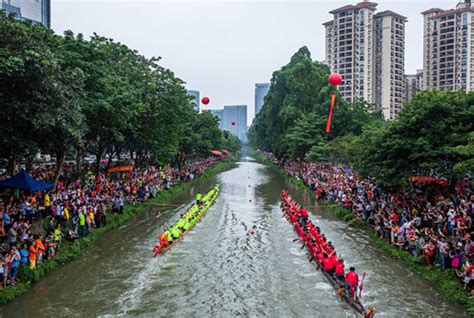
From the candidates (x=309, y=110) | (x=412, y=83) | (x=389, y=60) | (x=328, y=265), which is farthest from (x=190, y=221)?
(x=412, y=83)

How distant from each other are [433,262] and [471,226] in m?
1.75

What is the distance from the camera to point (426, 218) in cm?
1633

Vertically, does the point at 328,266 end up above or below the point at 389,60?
below

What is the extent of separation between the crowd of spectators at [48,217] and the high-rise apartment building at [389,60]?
73.5m

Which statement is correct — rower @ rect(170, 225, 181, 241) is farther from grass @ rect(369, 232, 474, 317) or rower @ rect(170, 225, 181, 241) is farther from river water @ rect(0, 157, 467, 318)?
grass @ rect(369, 232, 474, 317)

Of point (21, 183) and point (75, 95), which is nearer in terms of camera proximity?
point (75, 95)

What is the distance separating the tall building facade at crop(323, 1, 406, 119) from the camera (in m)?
86.0

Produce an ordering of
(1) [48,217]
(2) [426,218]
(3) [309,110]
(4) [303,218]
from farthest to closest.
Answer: (3) [309,110]
(4) [303,218]
(1) [48,217]
(2) [426,218]

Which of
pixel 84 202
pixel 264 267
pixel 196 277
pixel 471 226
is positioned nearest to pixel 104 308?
pixel 196 277

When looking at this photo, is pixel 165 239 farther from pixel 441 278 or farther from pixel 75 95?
pixel 441 278

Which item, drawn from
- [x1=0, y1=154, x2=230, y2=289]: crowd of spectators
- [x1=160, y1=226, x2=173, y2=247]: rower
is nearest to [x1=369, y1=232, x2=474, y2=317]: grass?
[x1=160, y1=226, x2=173, y2=247]: rower

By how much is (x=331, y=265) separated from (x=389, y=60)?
81.5 metres

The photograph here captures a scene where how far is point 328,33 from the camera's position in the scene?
101 metres

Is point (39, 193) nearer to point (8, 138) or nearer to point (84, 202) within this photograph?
point (84, 202)
